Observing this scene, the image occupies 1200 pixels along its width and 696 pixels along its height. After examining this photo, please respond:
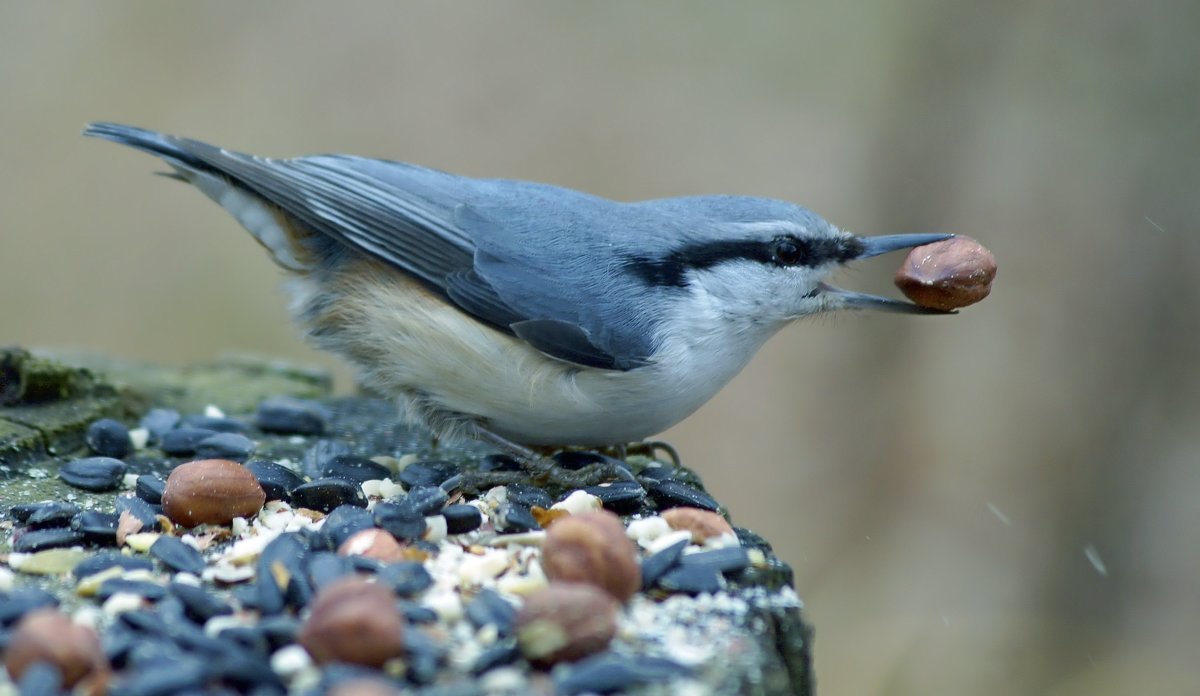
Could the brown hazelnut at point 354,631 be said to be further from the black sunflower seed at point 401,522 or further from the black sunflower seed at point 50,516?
the black sunflower seed at point 50,516

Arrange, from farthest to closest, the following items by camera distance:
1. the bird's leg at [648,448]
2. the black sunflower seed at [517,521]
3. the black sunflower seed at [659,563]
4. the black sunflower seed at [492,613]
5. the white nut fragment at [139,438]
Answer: the bird's leg at [648,448] → the white nut fragment at [139,438] → the black sunflower seed at [517,521] → the black sunflower seed at [659,563] → the black sunflower seed at [492,613]

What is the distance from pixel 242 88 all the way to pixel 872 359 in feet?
15.0

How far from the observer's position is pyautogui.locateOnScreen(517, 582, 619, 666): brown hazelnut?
1885 millimetres

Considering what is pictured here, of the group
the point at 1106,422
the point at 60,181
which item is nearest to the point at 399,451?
the point at 1106,422

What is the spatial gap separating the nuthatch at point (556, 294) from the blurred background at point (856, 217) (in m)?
2.74

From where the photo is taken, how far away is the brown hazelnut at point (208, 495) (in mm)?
2656

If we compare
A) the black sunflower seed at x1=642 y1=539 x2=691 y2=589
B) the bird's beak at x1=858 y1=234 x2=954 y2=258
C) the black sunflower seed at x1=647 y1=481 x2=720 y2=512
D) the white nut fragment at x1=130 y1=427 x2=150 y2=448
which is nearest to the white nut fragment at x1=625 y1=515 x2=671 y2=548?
the black sunflower seed at x1=642 y1=539 x2=691 y2=589

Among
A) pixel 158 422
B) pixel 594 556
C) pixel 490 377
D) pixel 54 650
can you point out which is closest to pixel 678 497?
pixel 490 377

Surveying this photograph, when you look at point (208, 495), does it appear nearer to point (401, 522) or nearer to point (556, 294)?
point (401, 522)

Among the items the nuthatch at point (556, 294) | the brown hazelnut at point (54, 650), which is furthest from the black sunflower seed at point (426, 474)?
the brown hazelnut at point (54, 650)

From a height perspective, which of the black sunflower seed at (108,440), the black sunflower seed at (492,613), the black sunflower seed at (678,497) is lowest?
the black sunflower seed at (678,497)

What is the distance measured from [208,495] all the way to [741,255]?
1527 millimetres

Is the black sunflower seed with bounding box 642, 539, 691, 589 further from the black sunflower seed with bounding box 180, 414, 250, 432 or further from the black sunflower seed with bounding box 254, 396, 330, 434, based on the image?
the black sunflower seed with bounding box 180, 414, 250, 432

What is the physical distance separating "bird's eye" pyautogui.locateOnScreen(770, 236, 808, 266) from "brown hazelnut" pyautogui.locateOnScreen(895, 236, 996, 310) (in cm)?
27
